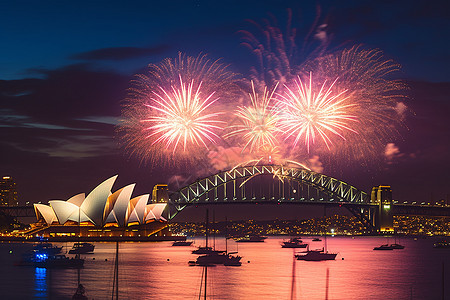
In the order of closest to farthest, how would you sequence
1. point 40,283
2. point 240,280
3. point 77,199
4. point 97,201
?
point 40,283 → point 240,280 → point 97,201 → point 77,199

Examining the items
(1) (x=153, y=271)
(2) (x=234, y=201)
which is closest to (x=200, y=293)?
(1) (x=153, y=271)

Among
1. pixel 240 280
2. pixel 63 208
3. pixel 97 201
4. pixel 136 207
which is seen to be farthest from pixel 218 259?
pixel 63 208

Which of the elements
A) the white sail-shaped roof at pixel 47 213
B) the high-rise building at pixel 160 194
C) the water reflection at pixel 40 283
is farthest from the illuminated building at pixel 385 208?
the water reflection at pixel 40 283

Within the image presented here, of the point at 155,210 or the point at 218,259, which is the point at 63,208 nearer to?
the point at 155,210

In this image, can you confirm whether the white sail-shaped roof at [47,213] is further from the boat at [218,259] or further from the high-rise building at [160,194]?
the boat at [218,259]

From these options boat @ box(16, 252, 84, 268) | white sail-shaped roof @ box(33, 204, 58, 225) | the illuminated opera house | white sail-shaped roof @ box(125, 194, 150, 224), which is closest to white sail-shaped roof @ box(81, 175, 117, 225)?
the illuminated opera house

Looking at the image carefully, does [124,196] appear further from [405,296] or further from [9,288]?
[405,296]

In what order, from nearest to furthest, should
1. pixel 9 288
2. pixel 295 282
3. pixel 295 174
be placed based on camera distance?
pixel 9 288
pixel 295 282
pixel 295 174
